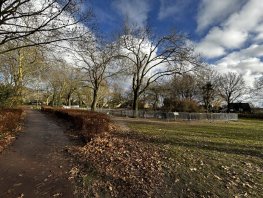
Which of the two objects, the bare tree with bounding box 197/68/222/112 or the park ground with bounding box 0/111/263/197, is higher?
the bare tree with bounding box 197/68/222/112

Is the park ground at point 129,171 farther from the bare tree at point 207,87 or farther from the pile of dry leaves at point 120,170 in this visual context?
the bare tree at point 207,87

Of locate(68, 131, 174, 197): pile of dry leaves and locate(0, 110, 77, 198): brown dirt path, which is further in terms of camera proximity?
locate(68, 131, 174, 197): pile of dry leaves

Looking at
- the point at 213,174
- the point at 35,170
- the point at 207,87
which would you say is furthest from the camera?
the point at 207,87

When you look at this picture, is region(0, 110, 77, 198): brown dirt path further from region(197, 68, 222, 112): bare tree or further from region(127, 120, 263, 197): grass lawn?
region(197, 68, 222, 112): bare tree

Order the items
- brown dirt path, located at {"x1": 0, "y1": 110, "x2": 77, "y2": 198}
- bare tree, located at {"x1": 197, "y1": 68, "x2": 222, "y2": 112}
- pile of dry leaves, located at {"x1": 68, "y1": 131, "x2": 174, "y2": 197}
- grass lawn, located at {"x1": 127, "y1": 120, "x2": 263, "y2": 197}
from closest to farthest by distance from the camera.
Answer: brown dirt path, located at {"x1": 0, "y1": 110, "x2": 77, "y2": 198} < pile of dry leaves, located at {"x1": 68, "y1": 131, "x2": 174, "y2": 197} < grass lawn, located at {"x1": 127, "y1": 120, "x2": 263, "y2": 197} < bare tree, located at {"x1": 197, "y1": 68, "x2": 222, "y2": 112}

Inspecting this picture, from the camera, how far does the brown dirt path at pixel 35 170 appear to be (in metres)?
5.43

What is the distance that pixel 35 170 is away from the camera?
6656 millimetres


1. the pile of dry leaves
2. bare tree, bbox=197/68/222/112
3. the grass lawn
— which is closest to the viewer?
the pile of dry leaves

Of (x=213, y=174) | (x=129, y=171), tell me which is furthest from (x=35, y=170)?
(x=213, y=174)

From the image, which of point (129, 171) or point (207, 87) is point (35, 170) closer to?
point (129, 171)

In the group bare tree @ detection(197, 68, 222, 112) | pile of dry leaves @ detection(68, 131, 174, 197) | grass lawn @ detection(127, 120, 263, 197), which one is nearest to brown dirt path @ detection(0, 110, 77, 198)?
pile of dry leaves @ detection(68, 131, 174, 197)

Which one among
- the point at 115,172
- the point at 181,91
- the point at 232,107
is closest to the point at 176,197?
the point at 115,172

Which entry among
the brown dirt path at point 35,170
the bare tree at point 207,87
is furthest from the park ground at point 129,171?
the bare tree at point 207,87

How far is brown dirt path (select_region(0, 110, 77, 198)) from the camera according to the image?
5.43 m
